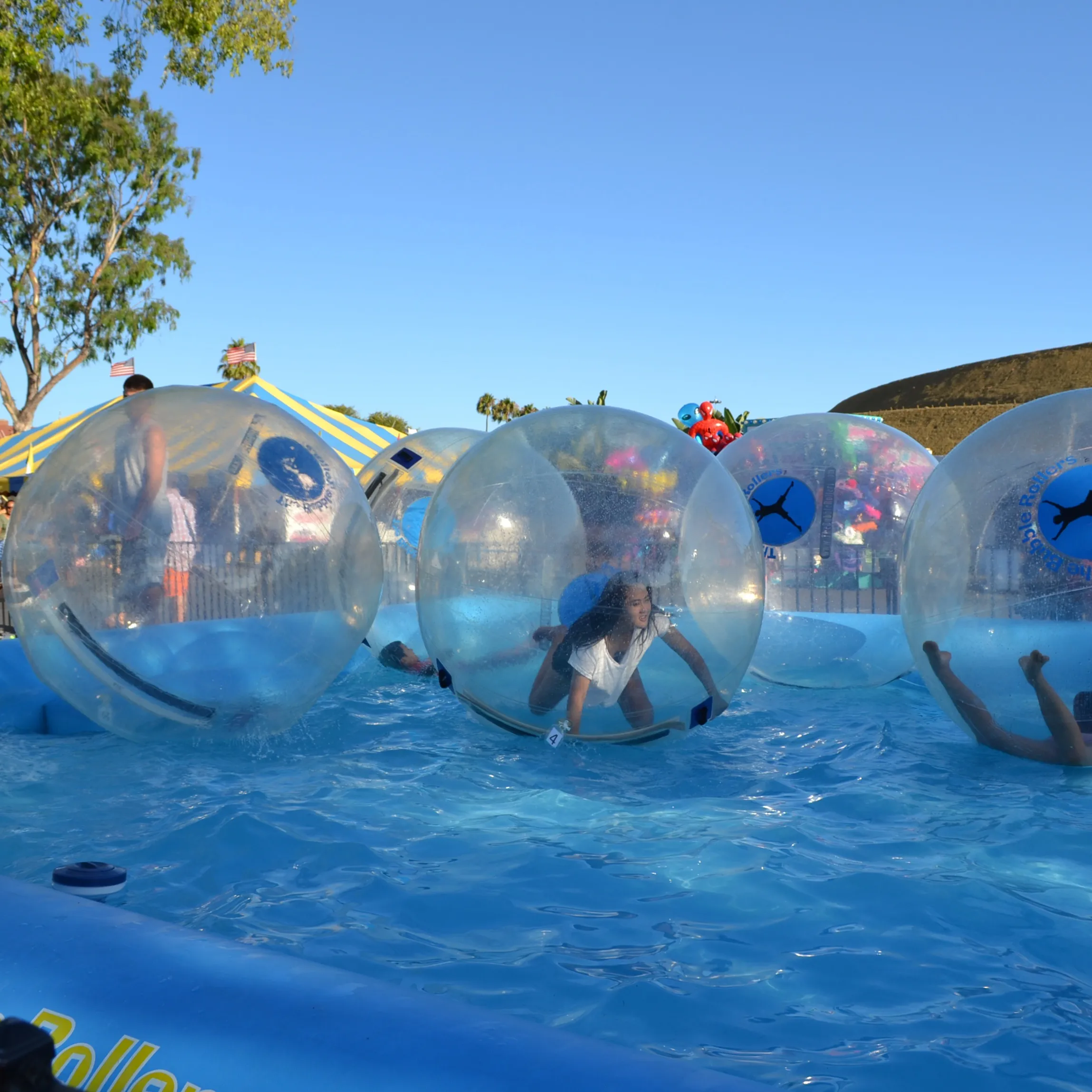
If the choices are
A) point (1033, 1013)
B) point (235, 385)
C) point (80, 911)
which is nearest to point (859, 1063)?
point (1033, 1013)

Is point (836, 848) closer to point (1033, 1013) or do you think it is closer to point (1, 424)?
point (1033, 1013)

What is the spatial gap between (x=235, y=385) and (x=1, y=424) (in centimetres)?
1177

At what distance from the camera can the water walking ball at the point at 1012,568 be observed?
13.0ft

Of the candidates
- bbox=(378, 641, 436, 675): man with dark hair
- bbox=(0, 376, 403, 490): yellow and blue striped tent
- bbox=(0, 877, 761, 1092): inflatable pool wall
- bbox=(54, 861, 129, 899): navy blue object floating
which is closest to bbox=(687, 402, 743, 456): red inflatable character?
bbox=(0, 376, 403, 490): yellow and blue striped tent

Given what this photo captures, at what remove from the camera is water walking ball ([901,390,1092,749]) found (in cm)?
396

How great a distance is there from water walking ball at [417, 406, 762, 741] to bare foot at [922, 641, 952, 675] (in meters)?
0.70

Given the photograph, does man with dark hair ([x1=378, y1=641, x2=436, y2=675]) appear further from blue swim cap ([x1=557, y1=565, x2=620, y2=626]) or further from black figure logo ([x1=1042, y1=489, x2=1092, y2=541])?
black figure logo ([x1=1042, y1=489, x2=1092, y2=541])

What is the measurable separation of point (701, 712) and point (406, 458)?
3130 millimetres

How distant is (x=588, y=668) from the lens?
4.29 metres

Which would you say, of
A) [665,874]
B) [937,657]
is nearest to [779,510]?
[937,657]

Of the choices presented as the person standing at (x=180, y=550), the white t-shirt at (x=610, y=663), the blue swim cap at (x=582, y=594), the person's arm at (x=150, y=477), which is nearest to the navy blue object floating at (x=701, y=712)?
the white t-shirt at (x=610, y=663)

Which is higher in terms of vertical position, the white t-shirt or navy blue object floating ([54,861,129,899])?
the white t-shirt

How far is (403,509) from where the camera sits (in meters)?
6.78

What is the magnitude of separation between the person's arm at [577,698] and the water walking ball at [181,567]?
1.09 meters
